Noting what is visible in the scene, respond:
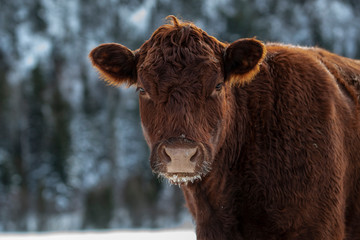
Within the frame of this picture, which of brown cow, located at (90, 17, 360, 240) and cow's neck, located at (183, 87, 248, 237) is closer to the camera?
brown cow, located at (90, 17, 360, 240)

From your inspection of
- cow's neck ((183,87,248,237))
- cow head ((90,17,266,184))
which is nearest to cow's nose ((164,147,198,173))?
cow head ((90,17,266,184))

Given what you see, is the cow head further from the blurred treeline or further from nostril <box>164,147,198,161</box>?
the blurred treeline

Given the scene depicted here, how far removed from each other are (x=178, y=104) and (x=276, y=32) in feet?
123

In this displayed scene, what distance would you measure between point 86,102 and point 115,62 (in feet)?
119

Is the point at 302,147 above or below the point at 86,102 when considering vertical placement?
below

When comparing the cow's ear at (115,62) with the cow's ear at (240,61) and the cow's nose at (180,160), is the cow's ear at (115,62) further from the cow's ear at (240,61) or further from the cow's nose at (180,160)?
the cow's nose at (180,160)

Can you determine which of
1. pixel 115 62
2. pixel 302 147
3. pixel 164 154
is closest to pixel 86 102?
pixel 115 62

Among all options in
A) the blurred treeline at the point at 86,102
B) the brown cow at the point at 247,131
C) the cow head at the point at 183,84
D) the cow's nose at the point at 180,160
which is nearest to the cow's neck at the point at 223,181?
the brown cow at the point at 247,131

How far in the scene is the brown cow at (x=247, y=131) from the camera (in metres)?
3.45

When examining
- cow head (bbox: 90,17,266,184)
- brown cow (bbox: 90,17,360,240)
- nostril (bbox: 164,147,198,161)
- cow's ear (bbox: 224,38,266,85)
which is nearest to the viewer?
nostril (bbox: 164,147,198,161)

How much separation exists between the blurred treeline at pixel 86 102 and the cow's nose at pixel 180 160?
26.4m

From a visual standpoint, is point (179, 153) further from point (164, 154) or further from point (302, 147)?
point (302, 147)

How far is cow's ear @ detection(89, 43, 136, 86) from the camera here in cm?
399

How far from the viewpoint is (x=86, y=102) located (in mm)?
39375
